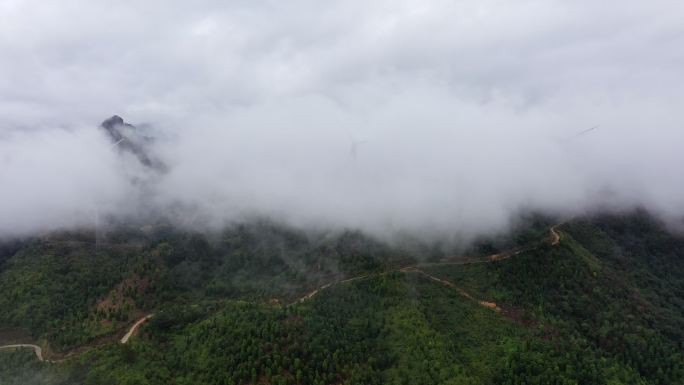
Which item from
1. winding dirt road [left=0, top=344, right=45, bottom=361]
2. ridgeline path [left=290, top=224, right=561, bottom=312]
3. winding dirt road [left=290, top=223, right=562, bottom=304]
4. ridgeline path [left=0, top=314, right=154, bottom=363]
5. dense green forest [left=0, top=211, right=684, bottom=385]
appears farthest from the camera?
winding dirt road [left=290, top=223, right=562, bottom=304]

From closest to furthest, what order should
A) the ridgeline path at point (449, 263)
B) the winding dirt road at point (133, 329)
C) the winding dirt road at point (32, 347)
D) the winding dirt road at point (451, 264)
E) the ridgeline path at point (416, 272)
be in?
the winding dirt road at point (32, 347), the ridgeline path at point (416, 272), the winding dirt road at point (133, 329), the ridgeline path at point (449, 263), the winding dirt road at point (451, 264)

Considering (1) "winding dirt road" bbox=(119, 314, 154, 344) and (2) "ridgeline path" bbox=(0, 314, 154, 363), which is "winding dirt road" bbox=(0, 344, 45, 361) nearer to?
(2) "ridgeline path" bbox=(0, 314, 154, 363)

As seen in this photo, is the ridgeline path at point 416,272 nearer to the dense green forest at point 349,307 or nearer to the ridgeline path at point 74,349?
the ridgeline path at point 74,349

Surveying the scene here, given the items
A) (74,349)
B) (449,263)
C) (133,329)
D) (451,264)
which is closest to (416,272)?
(449,263)

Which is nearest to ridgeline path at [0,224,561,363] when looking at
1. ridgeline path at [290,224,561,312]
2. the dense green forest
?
ridgeline path at [290,224,561,312]

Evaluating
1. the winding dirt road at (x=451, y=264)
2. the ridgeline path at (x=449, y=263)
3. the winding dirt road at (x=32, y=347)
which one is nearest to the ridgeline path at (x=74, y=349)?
the winding dirt road at (x=32, y=347)

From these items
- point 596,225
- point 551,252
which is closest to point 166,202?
point 551,252

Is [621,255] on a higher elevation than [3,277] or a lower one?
lower

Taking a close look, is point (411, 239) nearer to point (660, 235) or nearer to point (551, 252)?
point (551, 252)
